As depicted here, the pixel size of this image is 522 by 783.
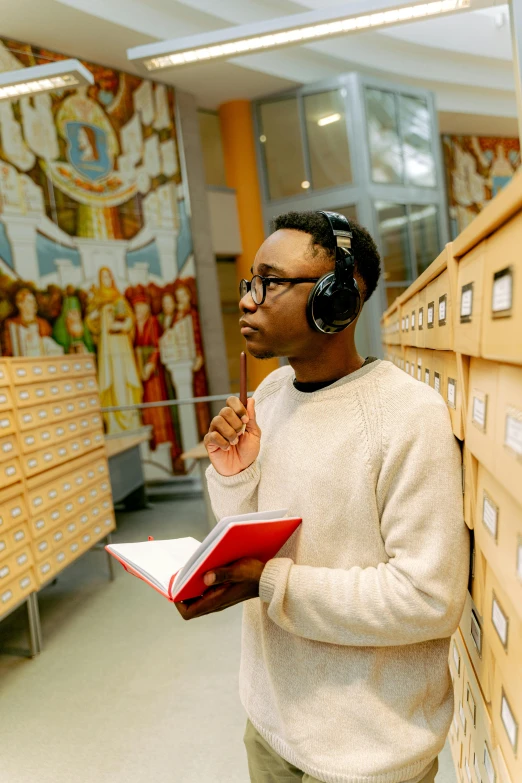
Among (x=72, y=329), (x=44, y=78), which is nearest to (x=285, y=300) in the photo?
(x=44, y=78)

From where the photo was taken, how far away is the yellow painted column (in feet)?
33.5

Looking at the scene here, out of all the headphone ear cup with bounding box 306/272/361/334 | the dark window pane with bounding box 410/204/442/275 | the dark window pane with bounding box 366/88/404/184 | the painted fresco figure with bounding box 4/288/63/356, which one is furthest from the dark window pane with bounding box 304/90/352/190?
the headphone ear cup with bounding box 306/272/361/334

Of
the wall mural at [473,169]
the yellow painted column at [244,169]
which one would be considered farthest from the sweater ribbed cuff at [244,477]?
the wall mural at [473,169]

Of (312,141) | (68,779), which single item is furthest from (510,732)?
(312,141)

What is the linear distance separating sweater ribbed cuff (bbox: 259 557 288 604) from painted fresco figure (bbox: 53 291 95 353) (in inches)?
278

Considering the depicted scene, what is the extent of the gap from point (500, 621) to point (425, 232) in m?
10.5

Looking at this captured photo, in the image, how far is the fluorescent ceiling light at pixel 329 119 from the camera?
32.4 ft

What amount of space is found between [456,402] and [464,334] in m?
0.20

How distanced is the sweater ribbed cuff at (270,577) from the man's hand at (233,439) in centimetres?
24

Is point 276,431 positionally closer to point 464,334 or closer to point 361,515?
point 361,515

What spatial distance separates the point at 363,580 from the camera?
1071mm

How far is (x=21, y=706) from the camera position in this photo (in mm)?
3102

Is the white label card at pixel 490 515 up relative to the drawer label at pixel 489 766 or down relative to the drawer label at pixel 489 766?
up

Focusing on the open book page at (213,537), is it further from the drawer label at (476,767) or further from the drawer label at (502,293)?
the drawer label at (476,767)
